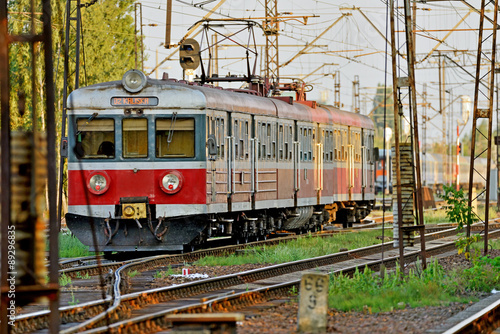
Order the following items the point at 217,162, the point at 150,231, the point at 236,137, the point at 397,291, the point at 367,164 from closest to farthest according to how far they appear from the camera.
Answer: the point at 397,291
the point at 150,231
the point at 217,162
the point at 236,137
the point at 367,164

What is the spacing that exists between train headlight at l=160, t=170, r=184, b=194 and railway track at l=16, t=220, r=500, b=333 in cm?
123

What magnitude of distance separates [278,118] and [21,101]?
16.8m

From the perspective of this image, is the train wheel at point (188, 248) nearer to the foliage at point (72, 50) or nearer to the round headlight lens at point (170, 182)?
the round headlight lens at point (170, 182)

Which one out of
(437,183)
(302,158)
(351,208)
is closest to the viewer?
(302,158)

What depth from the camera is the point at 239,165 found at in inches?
845

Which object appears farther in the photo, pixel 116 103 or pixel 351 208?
pixel 351 208

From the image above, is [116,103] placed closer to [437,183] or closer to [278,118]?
[278,118]

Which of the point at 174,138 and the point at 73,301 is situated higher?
the point at 174,138

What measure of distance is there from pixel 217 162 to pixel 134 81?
7.12 ft

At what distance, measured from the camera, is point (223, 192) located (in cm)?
2044

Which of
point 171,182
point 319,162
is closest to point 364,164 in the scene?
point 319,162

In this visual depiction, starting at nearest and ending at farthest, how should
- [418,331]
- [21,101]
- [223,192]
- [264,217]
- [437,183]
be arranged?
[21,101]
[418,331]
[223,192]
[264,217]
[437,183]

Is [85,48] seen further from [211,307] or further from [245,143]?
[211,307]

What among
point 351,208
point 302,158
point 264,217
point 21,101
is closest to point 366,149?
point 351,208
